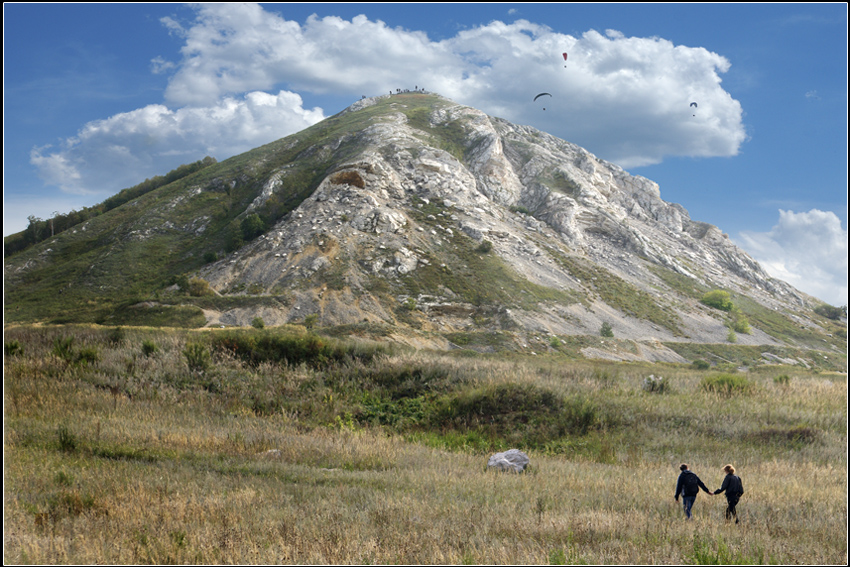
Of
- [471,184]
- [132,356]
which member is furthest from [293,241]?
[132,356]

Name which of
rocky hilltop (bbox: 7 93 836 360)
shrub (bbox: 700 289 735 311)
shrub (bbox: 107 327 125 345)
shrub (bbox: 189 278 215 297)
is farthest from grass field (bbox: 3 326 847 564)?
shrub (bbox: 700 289 735 311)

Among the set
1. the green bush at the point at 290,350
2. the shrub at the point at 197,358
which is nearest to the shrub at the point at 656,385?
the green bush at the point at 290,350

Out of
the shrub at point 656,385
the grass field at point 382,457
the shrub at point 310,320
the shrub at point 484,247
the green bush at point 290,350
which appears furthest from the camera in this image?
the shrub at point 484,247

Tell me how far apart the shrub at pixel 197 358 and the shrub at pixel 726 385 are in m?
16.2

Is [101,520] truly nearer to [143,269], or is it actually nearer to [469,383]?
[469,383]

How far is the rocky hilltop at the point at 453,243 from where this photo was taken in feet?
A: 171

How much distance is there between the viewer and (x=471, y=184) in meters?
78.8

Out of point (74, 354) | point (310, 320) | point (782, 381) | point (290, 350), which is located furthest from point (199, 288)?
point (782, 381)

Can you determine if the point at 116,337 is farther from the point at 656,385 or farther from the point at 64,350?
the point at 656,385

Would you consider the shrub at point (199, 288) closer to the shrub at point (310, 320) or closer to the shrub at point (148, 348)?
the shrub at point (310, 320)

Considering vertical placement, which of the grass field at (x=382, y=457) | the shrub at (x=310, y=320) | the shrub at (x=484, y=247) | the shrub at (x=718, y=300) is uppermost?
the shrub at (x=484, y=247)

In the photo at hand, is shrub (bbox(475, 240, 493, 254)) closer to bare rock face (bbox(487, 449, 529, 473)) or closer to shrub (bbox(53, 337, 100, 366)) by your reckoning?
shrub (bbox(53, 337, 100, 366))

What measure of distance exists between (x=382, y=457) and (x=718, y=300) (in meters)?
74.7

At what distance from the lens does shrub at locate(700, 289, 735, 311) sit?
69.1 metres
